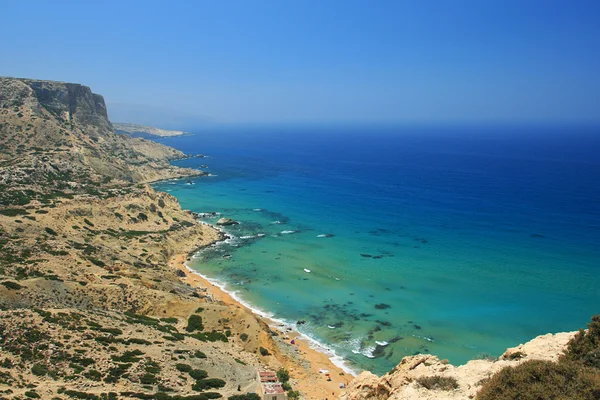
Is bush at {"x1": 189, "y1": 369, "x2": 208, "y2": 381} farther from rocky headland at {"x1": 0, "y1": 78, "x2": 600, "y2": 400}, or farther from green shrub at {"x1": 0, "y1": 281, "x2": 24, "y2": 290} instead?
green shrub at {"x1": 0, "y1": 281, "x2": 24, "y2": 290}

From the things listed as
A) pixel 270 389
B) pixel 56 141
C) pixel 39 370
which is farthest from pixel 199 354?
pixel 56 141

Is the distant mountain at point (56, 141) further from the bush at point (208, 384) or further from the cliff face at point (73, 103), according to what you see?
the bush at point (208, 384)

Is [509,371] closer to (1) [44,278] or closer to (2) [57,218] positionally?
(1) [44,278]

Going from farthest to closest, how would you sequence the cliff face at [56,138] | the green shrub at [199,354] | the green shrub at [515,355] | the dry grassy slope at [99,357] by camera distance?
1. the cliff face at [56,138]
2. the green shrub at [199,354]
3. the dry grassy slope at [99,357]
4. the green shrub at [515,355]

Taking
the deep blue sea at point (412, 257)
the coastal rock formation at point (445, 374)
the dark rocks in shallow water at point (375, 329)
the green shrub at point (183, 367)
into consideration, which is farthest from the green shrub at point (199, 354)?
the dark rocks in shallow water at point (375, 329)

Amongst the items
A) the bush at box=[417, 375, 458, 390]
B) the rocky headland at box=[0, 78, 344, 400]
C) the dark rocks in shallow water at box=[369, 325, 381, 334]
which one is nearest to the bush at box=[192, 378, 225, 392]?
the rocky headland at box=[0, 78, 344, 400]
